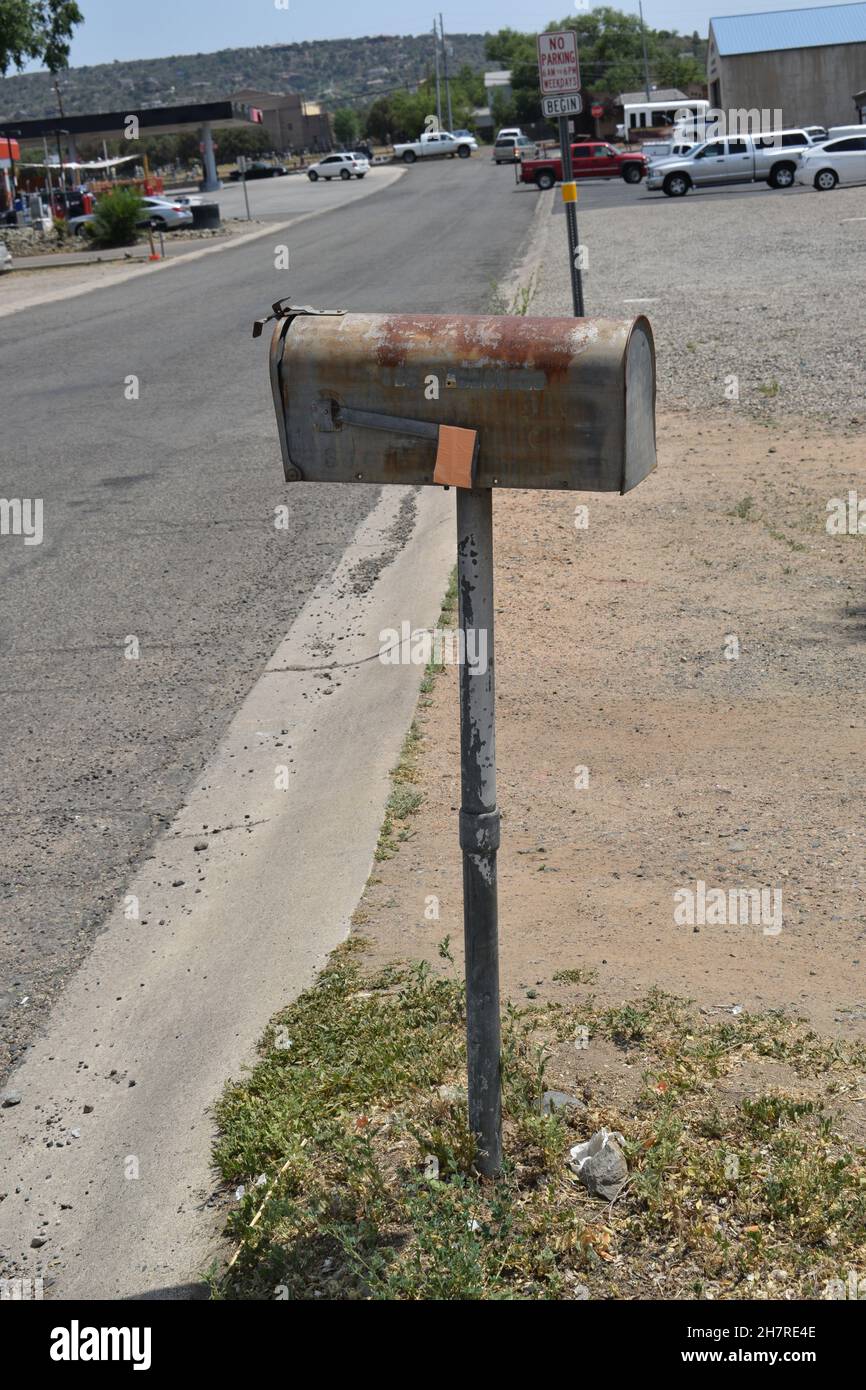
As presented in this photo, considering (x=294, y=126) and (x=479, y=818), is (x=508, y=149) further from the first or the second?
(x=294, y=126)

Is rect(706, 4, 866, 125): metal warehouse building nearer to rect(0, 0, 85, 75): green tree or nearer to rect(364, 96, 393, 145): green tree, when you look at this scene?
rect(0, 0, 85, 75): green tree

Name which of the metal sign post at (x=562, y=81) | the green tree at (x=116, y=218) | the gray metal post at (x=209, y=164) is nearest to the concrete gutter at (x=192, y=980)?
the metal sign post at (x=562, y=81)

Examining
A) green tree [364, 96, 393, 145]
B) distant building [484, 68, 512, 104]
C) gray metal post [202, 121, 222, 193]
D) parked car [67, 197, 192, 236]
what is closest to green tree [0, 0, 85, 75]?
parked car [67, 197, 192, 236]

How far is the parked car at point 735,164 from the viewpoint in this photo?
39.9 meters

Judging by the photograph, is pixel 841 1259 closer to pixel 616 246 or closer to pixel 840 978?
pixel 840 978

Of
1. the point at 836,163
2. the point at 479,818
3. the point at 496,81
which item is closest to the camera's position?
the point at 479,818

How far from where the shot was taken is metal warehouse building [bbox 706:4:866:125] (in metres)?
61.8

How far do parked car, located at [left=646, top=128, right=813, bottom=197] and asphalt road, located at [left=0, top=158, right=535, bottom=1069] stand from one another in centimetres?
2218

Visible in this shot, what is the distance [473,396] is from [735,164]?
139 ft

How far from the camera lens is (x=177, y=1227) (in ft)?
A: 11.1

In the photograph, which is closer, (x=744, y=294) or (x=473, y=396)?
(x=473, y=396)

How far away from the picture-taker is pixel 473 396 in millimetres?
2758

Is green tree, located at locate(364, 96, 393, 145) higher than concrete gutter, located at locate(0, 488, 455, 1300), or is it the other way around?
green tree, located at locate(364, 96, 393, 145)

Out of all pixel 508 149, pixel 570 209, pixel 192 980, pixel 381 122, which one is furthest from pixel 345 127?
pixel 192 980
